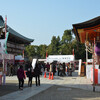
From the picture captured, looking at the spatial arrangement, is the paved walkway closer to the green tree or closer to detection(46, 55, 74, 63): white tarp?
detection(46, 55, 74, 63): white tarp

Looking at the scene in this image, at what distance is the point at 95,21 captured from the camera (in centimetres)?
1139

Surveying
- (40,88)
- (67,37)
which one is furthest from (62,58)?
(67,37)

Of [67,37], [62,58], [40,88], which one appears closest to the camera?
[40,88]

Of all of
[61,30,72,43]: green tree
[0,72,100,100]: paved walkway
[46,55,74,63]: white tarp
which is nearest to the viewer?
[0,72,100,100]: paved walkway

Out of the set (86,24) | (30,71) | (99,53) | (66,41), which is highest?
(66,41)

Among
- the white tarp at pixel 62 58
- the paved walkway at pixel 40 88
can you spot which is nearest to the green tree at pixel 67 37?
the white tarp at pixel 62 58

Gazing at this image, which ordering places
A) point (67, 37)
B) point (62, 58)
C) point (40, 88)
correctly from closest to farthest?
point (40, 88), point (62, 58), point (67, 37)

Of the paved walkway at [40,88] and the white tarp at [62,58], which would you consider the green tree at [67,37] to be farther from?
the paved walkway at [40,88]

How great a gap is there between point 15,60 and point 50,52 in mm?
52191

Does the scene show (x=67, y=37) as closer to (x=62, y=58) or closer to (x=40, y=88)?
(x=62, y=58)

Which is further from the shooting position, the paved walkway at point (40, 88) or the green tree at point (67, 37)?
the green tree at point (67, 37)

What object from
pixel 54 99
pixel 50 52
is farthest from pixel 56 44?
pixel 54 99

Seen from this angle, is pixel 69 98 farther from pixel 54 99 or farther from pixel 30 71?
pixel 30 71

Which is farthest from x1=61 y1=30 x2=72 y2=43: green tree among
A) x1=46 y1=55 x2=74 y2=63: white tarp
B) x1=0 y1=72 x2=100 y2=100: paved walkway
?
x1=0 y1=72 x2=100 y2=100: paved walkway
